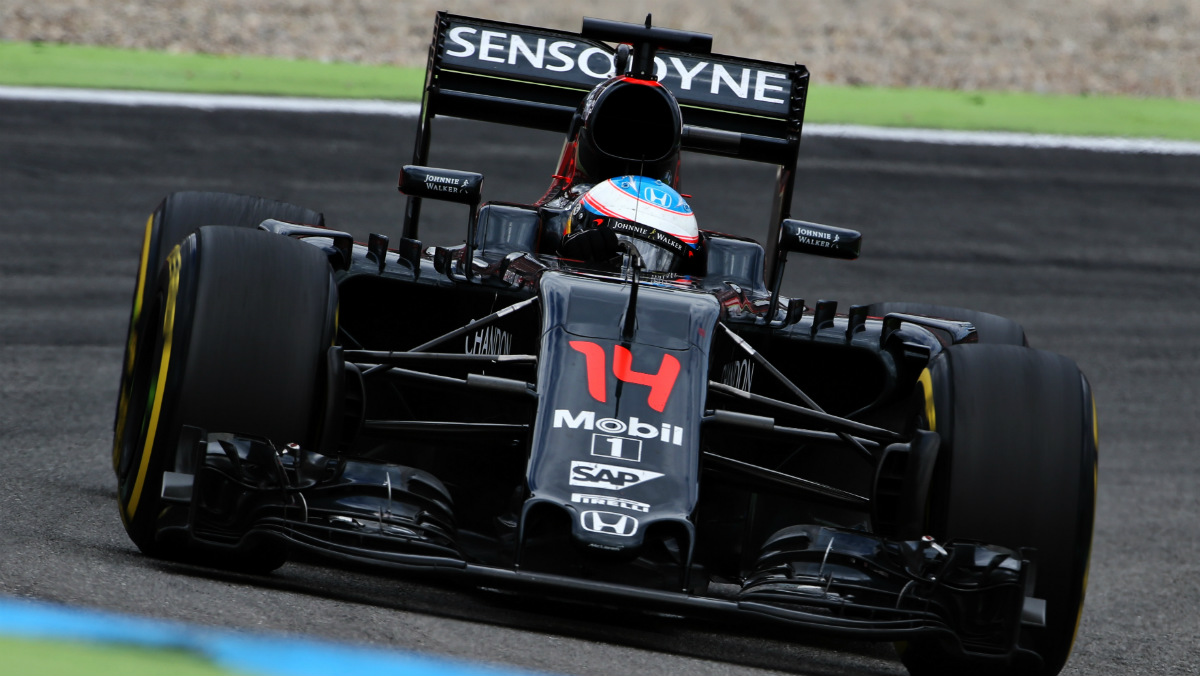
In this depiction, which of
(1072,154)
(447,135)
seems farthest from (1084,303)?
(447,135)

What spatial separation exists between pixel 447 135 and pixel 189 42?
3373 mm

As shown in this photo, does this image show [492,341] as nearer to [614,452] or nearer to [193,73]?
[614,452]

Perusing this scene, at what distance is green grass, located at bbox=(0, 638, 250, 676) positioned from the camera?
2945mm

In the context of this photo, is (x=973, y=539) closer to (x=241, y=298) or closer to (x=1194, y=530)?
(x=241, y=298)

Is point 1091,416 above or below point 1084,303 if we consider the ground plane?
below

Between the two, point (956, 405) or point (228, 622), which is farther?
point (956, 405)

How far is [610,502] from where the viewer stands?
404 cm

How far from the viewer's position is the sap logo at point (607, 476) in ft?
13.4

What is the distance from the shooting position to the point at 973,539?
13.6ft

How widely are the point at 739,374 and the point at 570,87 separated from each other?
2290 mm

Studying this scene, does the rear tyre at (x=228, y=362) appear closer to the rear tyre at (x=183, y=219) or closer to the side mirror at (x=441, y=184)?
the side mirror at (x=441, y=184)

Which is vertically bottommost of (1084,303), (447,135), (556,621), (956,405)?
(556,621)

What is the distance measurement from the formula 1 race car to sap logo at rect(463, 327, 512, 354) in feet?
0.04

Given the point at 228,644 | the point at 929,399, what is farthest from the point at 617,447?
the point at 228,644
